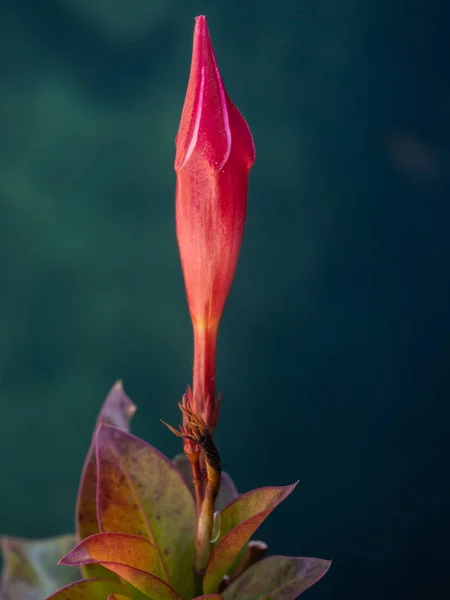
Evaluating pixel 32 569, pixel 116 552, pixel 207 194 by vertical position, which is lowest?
pixel 32 569

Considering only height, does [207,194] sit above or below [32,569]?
above

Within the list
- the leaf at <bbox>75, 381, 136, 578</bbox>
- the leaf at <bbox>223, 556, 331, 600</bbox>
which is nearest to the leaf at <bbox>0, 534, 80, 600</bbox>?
the leaf at <bbox>75, 381, 136, 578</bbox>

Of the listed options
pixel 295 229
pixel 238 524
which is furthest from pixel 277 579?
pixel 295 229

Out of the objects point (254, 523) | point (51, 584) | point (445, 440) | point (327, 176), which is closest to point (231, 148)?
point (254, 523)

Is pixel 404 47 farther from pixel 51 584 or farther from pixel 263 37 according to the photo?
pixel 51 584

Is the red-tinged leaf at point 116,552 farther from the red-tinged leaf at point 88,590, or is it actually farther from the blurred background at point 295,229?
the blurred background at point 295,229

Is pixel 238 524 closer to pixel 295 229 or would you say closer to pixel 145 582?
pixel 145 582
